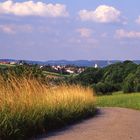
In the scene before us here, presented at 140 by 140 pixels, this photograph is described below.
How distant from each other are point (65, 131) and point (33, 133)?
5.33ft

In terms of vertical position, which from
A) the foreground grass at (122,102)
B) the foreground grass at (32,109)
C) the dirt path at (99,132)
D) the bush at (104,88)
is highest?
the foreground grass at (32,109)

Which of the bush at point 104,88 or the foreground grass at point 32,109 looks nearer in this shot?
the foreground grass at point 32,109

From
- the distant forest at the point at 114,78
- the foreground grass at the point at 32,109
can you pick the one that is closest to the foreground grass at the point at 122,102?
the foreground grass at the point at 32,109

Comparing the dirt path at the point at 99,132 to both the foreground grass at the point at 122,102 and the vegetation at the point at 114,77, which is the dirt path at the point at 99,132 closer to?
the foreground grass at the point at 122,102

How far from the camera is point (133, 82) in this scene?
65812 mm

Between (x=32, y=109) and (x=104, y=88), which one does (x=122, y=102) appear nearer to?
(x=32, y=109)

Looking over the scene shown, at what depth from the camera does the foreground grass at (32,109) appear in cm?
1249

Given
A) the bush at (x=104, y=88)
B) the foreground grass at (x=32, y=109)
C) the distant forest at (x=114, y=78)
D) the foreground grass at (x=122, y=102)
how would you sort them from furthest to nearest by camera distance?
the distant forest at (x=114, y=78)
the bush at (x=104, y=88)
the foreground grass at (x=122, y=102)
the foreground grass at (x=32, y=109)

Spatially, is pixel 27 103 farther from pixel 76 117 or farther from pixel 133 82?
pixel 133 82

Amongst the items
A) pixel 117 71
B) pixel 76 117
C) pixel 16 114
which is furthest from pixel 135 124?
pixel 117 71

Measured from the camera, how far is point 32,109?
1462 centimetres

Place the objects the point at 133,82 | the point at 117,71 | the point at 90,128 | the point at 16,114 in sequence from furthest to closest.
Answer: the point at 117,71, the point at 133,82, the point at 90,128, the point at 16,114

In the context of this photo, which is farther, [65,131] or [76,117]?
[76,117]

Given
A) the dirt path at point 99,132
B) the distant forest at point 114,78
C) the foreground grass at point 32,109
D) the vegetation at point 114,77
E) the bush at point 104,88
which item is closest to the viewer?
the foreground grass at point 32,109
